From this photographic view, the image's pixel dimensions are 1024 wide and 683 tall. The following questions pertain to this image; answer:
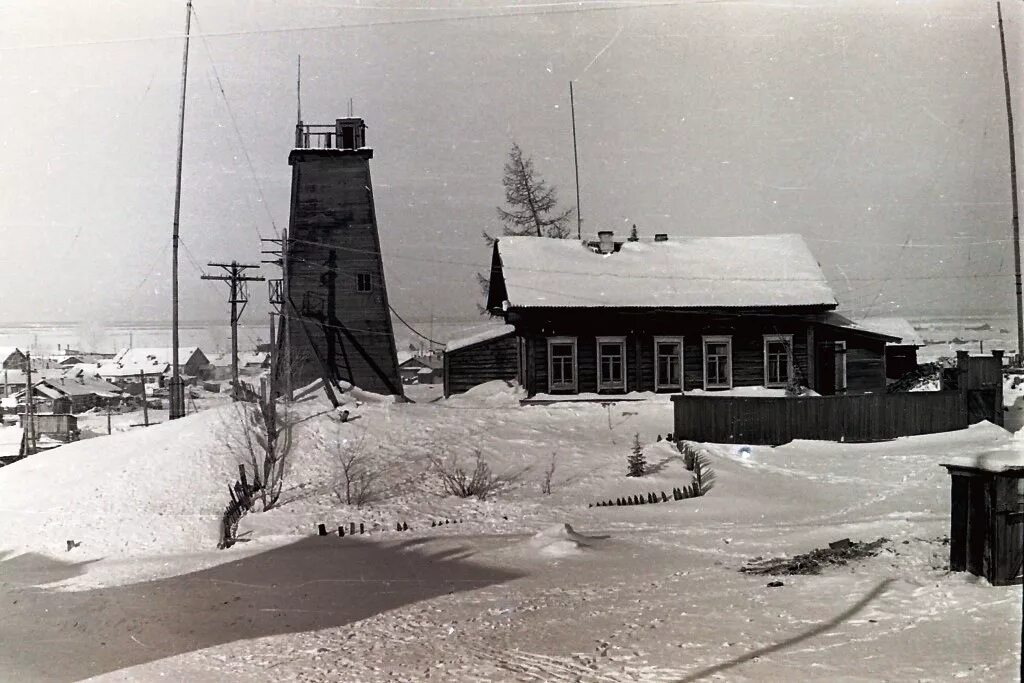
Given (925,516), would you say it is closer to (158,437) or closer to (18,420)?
(158,437)

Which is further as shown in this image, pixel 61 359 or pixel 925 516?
pixel 61 359

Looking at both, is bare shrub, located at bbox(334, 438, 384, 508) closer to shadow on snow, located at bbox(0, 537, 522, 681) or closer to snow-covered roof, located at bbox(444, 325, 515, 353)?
shadow on snow, located at bbox(0, 537, 522, 681)

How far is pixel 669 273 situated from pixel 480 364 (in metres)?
2.23

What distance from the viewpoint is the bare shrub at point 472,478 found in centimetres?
549

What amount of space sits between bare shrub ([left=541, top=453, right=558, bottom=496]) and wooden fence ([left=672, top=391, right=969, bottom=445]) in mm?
1411

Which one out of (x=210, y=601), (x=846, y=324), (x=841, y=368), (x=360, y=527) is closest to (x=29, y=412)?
(x=210, y=601)

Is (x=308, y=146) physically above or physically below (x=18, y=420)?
above

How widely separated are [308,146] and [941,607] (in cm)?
509

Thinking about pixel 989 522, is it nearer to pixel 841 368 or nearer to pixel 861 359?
pixel 841 368

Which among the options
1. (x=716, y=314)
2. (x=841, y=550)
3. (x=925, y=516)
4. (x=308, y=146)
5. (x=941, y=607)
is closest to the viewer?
(x=941, y=607)

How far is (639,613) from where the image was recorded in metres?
3.96

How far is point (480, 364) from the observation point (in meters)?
6.08

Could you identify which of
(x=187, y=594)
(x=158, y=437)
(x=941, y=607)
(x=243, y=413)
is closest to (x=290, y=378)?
(x=243, y=413)

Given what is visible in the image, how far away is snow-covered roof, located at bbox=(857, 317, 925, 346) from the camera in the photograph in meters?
5.84
